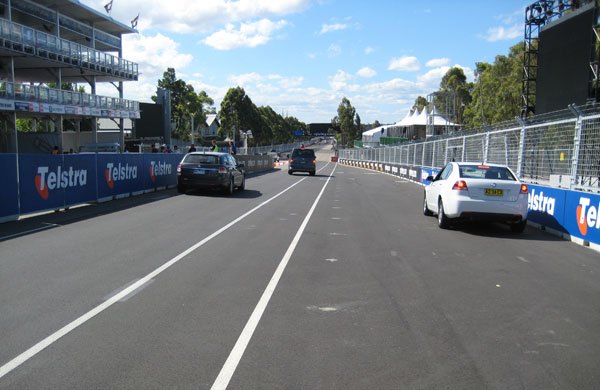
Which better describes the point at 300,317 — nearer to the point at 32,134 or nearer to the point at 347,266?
the point at 347,266

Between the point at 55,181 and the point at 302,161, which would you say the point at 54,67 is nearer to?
the point at 302,161

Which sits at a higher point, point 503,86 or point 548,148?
point 503,86

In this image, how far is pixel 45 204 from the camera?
40.9 feet

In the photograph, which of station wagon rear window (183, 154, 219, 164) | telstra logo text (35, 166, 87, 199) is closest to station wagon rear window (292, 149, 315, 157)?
station wagon rear window (183, 154, 219, 164)

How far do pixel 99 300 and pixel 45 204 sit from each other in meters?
8.08

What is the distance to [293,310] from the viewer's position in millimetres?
5332

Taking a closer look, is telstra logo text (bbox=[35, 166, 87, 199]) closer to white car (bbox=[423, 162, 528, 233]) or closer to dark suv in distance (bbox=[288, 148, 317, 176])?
white car (bbox=[423, 162, 528, 233])

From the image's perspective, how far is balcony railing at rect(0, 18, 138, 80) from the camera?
3497 cm

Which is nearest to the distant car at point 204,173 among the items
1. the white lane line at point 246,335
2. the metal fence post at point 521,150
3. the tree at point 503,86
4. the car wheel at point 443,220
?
the car wheel at point 443,220

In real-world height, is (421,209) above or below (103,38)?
below

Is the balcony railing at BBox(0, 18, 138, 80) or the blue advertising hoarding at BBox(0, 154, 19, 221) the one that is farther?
the balcony railing at BBox(0, 18, 138, 80)

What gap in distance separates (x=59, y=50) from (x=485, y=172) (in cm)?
3992

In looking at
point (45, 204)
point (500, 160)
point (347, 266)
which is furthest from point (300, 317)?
point (500, 160)

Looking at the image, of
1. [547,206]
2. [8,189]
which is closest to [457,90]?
[547,206]
